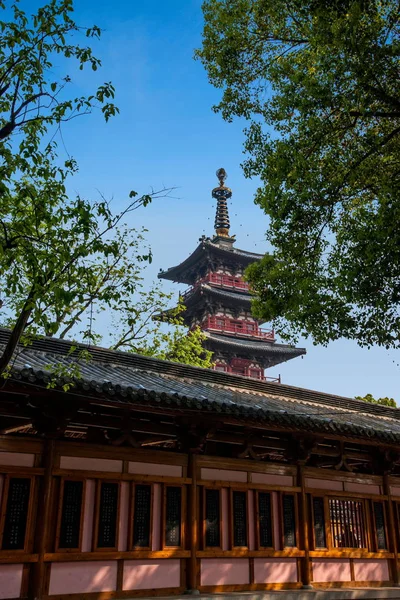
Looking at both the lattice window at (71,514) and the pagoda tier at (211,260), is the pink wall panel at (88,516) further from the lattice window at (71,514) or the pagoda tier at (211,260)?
Answer: the pagoda tier at (211,260)

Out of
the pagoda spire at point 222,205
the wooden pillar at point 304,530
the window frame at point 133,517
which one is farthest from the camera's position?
the pagoda spire at point 222,205

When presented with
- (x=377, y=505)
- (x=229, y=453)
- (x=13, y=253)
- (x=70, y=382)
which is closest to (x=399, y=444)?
(x=377, y=505)

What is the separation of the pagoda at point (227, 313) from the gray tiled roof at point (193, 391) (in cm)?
2322

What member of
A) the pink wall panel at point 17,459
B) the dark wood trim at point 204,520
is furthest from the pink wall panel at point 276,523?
the pink wall panel at point 17,459

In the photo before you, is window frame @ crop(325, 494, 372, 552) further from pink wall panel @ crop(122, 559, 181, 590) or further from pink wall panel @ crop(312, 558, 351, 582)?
pink wall panel @ crop(122, 559, 181, 590)

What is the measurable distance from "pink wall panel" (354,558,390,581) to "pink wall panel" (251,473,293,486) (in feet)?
7.44

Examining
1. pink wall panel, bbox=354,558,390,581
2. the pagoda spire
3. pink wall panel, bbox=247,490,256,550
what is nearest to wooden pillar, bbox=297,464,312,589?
pink wall panel, bbox=247,490,256,550

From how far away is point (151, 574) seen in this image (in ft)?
28.6

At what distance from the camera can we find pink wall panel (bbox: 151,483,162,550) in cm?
891

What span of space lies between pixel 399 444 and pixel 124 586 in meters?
6.12

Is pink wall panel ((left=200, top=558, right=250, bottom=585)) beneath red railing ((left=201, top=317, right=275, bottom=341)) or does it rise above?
beneath

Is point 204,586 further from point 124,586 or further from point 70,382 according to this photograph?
point 70,382

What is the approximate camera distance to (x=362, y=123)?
1127 centimetres

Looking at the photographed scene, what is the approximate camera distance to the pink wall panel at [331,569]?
34.9 feet
